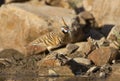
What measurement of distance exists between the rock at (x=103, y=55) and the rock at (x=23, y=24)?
2.02m

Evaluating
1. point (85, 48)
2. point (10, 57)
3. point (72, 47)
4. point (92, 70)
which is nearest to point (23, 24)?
point (10, 57)

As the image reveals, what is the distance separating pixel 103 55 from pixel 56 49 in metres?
1.99

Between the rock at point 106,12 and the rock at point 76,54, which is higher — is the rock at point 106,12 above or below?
above

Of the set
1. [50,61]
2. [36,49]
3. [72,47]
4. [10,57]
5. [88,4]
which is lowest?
[10,57]

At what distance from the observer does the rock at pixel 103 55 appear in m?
13.3

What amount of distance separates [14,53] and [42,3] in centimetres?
389

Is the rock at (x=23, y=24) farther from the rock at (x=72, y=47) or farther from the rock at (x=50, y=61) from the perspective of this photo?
the rock at (x=50, y=61)

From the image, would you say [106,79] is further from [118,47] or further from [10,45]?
[10,45]

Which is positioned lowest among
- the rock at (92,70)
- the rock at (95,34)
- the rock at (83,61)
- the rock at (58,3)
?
the rock at (95,34)

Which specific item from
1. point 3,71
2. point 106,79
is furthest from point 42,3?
point 106,79

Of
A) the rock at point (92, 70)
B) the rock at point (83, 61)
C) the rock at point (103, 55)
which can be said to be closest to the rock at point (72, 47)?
the rock at point (83, 61)

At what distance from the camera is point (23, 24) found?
15047mm

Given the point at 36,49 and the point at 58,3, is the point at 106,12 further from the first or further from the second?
the point at 36,49

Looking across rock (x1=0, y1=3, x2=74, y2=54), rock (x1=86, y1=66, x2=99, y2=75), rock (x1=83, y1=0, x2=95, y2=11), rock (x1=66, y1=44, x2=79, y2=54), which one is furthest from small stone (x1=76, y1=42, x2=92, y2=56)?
rock (x1=83, y1=0, x2=95, y2=11)
